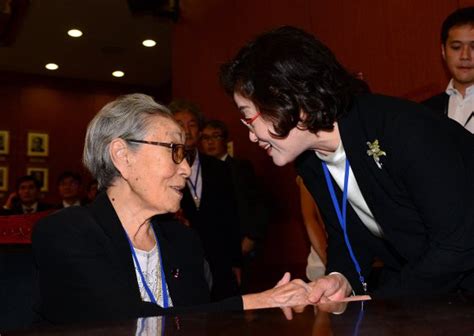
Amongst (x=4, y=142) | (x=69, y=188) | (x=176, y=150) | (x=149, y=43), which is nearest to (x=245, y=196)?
(x=176, y=150)

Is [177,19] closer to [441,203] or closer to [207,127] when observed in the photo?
[207,127]

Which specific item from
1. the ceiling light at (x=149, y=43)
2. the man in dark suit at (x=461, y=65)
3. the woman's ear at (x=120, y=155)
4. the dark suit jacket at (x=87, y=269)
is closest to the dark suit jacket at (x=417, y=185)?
the dark suit jacket at (x=87, y=269)

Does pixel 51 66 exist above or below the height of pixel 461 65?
above

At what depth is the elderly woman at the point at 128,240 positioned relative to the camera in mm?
1571

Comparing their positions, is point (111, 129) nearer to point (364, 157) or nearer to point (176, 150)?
point (176, 150)

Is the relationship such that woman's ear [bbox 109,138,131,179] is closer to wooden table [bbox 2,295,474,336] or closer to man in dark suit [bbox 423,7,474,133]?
wooden table [bbox 2,295,474,336]

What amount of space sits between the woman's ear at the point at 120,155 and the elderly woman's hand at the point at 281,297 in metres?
0.65

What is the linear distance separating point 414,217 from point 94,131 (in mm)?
1112

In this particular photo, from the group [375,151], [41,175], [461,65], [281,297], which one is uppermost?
[41,175]

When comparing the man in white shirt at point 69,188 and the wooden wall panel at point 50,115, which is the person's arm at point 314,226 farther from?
the wooden wall panel at point 50,115

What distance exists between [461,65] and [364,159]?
1.52 meters

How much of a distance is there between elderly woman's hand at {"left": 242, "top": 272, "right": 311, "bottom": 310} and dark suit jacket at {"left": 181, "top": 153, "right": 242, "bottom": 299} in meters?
1.74

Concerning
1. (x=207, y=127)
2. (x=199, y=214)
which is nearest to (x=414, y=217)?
(x=199, y=214)

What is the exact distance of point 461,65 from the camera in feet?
9.41
